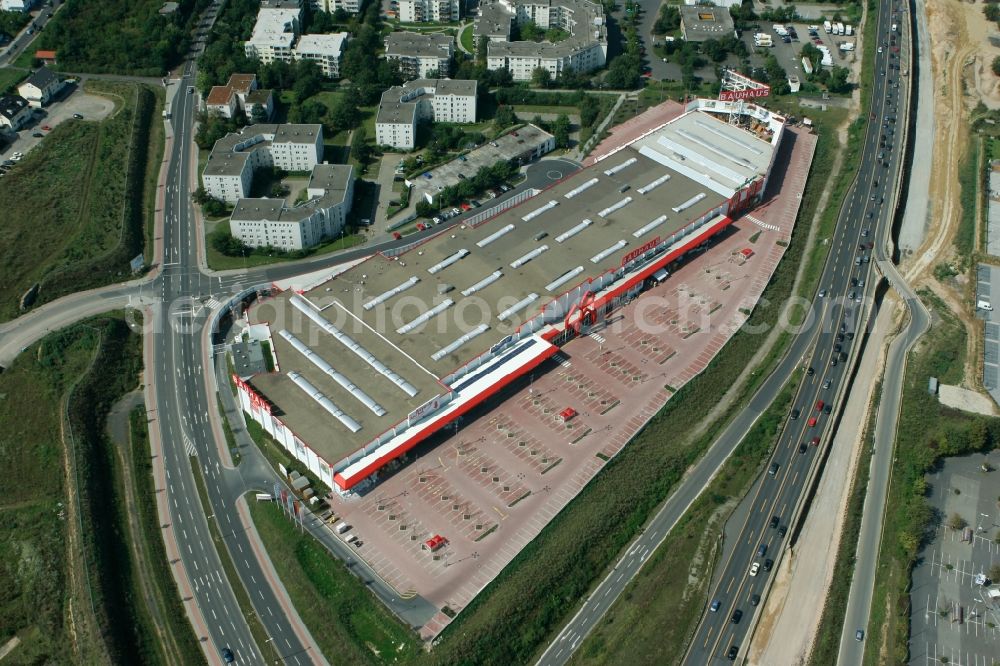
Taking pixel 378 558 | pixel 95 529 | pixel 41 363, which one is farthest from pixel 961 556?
pixel 41 363

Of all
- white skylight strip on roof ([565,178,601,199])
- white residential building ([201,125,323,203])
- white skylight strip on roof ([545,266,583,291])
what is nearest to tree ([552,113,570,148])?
white skylight strip on roof ([565,178,601,199])

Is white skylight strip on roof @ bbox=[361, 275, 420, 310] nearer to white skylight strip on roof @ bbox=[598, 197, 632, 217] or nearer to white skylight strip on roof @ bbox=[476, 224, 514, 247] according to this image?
white skylight strip on roof @ bbox=[476, 224, 514, 247]

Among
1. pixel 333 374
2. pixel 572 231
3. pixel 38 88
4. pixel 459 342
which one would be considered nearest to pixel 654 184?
pixel 572 231

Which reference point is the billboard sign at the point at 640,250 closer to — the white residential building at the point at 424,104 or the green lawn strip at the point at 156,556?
the white residential building at the point at 424,104

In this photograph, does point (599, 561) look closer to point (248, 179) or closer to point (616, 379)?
point (616, 379)

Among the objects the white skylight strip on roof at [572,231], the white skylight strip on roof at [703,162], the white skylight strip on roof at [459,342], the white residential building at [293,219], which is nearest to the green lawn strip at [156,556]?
the white residential building at [293,219]

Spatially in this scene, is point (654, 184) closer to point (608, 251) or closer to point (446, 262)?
point (608, 251)
